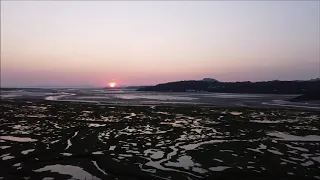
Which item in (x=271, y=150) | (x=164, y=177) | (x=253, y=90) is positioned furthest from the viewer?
(x=253, y=90)

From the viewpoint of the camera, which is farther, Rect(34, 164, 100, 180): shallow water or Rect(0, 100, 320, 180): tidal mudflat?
Rect(0, 100, 320, 180): tidal mudflat

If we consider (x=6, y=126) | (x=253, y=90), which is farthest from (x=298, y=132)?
(x=253, y=90)

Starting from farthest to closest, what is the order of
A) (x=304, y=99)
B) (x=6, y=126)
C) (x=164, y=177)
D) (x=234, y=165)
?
(x=304, y=99), (x=6, y=126), (x=234, y=165), (x=164, y=177)

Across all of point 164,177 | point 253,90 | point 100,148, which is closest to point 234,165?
point 164,177

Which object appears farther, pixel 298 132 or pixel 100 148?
pixel 298 132

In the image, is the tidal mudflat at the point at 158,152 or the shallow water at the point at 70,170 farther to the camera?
the tidal mudflat at the point at 158,152

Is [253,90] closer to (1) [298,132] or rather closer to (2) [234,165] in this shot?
(1) [298,132]

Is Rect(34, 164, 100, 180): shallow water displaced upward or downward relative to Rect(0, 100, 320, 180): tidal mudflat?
downward

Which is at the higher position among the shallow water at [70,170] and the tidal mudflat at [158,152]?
the tidal mudflat at [158,152]

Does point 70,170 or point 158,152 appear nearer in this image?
point 70,170
